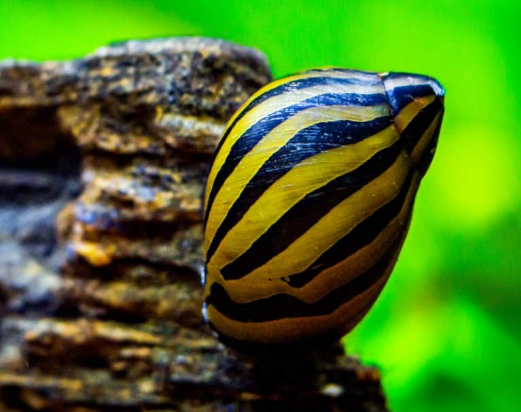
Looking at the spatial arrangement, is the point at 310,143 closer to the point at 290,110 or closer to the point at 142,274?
the point at 290,110

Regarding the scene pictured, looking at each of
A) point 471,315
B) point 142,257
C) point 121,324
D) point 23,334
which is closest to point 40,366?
point 23,334

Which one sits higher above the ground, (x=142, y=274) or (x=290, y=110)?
(x=290, y=110)

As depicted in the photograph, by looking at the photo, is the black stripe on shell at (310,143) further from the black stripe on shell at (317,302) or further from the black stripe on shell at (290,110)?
the black stripe on shell at (317,302)

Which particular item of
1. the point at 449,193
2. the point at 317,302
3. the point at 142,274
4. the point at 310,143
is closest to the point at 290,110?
the point at 310,143

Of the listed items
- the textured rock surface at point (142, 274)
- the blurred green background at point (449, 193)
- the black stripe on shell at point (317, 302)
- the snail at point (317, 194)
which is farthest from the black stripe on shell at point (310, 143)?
the blurred green background at point (449, 193)

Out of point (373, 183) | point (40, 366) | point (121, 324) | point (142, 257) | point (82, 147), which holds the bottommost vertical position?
point (40, 366)

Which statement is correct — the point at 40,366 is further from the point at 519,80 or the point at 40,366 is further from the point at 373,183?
the point at 519,80

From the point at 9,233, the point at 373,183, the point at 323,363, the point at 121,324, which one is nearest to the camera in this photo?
the point at 373,183
